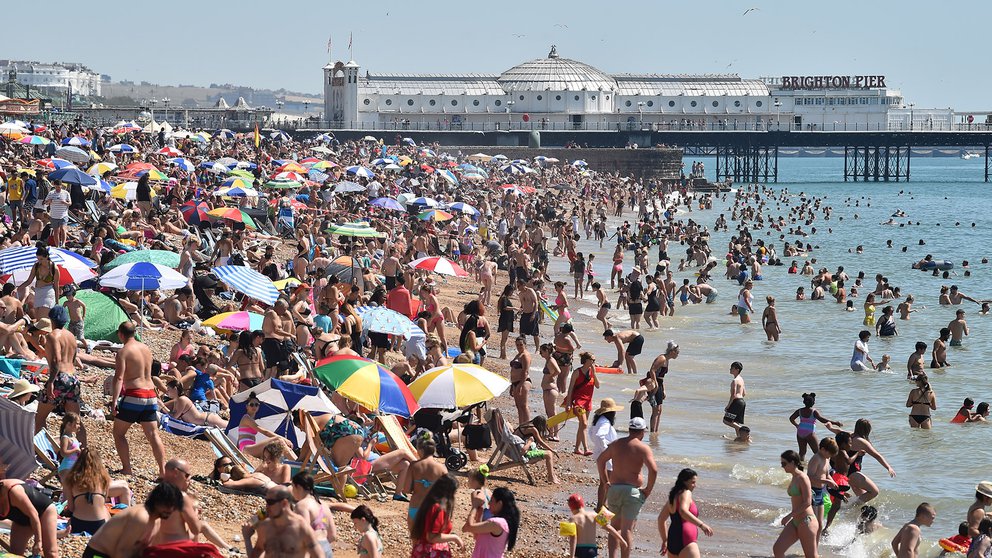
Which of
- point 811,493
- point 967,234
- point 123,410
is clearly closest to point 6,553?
point 123,410

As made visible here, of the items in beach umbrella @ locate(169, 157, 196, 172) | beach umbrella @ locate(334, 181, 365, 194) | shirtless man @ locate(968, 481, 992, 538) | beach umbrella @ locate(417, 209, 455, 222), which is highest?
beach umbrella @ locate(169, 157, 196, 172)

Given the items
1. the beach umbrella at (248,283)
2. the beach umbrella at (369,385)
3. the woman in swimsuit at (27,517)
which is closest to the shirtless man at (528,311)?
the beach umbrella at (248,283)

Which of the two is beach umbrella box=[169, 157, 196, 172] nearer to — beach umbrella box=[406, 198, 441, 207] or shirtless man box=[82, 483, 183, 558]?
beach umbrella box=[406, 198, 441, 207]

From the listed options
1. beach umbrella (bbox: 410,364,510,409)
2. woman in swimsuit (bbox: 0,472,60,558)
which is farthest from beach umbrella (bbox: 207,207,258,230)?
woman in swimsuit (bbox: 0,472,60,558)

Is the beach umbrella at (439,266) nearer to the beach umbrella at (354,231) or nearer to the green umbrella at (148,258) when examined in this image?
the beach umbrella at (354,231)

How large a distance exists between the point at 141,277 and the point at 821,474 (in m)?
6.99

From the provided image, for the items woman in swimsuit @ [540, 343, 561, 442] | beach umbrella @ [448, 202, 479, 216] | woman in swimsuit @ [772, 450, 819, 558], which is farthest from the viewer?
beach umbrella @ [448, 202, 479, 216]

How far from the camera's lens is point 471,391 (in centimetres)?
1091

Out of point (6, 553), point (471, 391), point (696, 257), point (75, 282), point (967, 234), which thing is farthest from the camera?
point (967, 234)

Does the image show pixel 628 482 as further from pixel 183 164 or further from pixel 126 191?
pixel 183 164

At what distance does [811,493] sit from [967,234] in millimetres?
51434

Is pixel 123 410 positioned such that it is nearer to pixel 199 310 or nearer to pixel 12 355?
pixel 12 355

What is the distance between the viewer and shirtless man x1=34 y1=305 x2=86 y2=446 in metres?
Answer: 9.18

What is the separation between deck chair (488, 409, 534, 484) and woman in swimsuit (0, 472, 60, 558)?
15.8 ft
